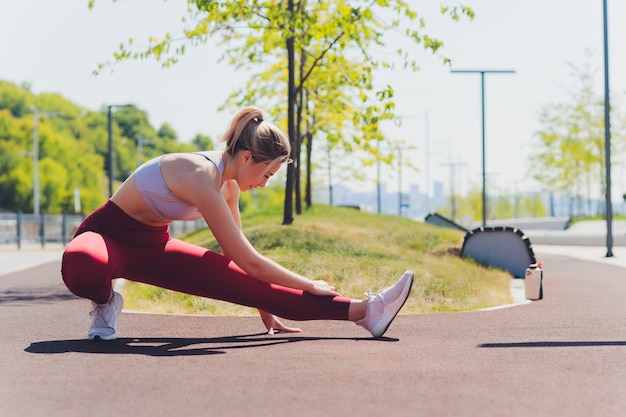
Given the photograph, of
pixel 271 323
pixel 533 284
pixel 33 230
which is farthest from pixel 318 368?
pixel 33 230

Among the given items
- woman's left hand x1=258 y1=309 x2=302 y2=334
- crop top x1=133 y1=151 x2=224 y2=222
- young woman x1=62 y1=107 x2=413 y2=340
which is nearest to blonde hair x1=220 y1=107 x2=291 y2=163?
young woman x1=62 y1=107 x2=413 y2=340

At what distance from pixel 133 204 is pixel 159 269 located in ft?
1.56

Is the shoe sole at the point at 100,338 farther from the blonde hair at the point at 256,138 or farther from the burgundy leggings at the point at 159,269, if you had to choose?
the blonde hair at the point at 256,138

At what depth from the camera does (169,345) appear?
19.3ft

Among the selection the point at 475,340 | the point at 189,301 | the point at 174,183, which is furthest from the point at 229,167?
the point at 189,301

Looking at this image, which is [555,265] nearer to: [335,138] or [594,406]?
[335,138]

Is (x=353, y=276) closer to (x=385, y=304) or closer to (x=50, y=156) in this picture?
(x=385, y=304)

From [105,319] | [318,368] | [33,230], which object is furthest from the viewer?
[33,230]

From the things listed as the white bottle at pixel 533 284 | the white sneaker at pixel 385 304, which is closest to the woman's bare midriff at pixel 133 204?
the white sneaker at pixel 385 304

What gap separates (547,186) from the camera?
59.8m

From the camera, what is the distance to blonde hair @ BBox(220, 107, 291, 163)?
5426 mm

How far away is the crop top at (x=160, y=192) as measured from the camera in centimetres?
550

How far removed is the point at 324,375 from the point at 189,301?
4.82m

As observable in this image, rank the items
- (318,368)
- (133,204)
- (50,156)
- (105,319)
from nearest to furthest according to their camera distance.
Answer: (318,368), (133,204), (105,319), (50,156)
